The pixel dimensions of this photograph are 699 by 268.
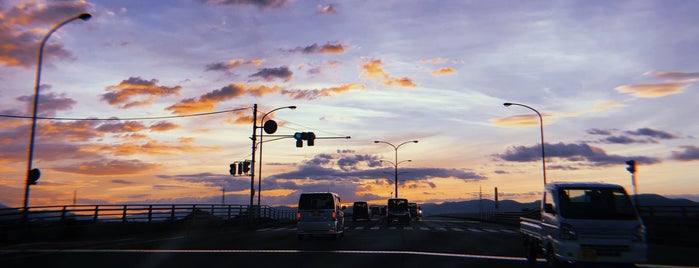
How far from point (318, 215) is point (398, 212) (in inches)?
1034

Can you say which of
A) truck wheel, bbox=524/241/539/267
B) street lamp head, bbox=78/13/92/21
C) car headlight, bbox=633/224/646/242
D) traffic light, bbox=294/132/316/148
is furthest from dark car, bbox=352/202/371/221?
car headlight, bbox=633/224/646/242

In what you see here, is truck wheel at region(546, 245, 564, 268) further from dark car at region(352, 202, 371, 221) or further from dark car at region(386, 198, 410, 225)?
dark car at region(352, 202, 371, 221)

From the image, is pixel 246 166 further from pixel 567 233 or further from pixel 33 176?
pixel 567 233

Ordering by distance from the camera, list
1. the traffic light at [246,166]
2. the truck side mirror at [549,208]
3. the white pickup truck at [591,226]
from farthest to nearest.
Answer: the traffic light at [246,166] → the truck side mirror at [549,208] → the white pickup truck at [591,226]

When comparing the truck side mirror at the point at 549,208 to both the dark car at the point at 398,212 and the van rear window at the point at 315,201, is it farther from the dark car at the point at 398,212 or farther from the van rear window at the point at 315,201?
the dark car at the point at 398,212

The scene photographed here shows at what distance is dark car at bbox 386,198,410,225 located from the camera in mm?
49094

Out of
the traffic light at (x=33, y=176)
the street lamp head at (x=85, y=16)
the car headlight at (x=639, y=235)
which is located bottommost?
the car headlight at (x=639, y=235)

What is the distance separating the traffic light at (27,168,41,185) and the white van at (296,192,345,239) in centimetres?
1192

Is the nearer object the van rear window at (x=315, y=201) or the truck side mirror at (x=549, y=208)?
the truck side mirror at (x=549, y=208)

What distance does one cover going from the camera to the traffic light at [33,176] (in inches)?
957

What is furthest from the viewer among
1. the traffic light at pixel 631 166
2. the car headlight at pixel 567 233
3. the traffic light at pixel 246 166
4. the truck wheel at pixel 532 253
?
the traffic light at pixel 246 166

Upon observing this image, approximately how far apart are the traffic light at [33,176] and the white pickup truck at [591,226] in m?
22.0

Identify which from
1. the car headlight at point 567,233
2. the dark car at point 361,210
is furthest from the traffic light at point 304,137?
the dark car at point 361,210

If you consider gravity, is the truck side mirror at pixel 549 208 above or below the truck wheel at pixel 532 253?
above
